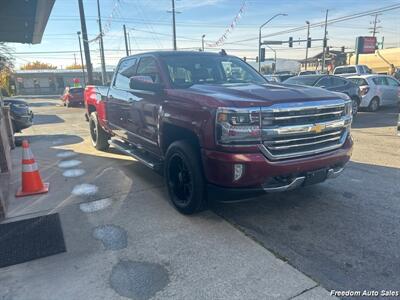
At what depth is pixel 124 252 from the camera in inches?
131

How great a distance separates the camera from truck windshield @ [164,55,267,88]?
4559 mm

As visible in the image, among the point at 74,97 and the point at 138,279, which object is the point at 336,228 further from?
the point at 74,97

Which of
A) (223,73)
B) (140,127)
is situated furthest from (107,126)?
(223,73)

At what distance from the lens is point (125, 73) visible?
236 inches

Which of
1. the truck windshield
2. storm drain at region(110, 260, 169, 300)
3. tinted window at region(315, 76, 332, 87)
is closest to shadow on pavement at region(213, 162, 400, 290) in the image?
storm drain at region(110, 260, 169, 300)

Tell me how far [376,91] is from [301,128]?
1241cm

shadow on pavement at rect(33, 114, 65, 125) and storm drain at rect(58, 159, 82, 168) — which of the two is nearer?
storm drain at rect(58, 159, 82, 168)

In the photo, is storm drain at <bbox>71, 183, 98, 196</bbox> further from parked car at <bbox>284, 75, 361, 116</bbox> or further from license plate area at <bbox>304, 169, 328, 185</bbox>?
parked car at <bbox>284, 75, 361, 116</bbox>

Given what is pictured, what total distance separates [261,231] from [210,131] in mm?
1273

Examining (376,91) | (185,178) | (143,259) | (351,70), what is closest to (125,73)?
(185,178)

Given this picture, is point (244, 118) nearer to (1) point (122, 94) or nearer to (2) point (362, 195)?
(2) point (362, 195)

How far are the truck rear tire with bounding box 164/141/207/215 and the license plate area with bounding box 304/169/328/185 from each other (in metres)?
1.15

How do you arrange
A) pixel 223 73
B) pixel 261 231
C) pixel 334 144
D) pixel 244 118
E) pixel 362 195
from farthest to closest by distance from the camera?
pixel 223 73
pixel 362 195
pixel 334 144
pixel 261 231
pixel 244 118

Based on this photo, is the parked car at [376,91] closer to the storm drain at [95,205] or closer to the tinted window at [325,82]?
the tinted window at [325,82]
